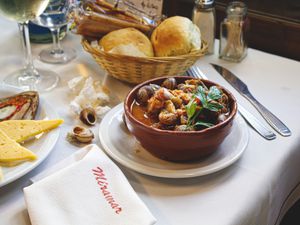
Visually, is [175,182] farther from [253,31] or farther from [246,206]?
[253,31]

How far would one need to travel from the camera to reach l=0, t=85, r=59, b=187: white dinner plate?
61cm

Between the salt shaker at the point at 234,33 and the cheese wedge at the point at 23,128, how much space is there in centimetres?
55

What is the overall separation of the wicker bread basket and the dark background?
57 cm

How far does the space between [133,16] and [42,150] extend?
1.61 feet

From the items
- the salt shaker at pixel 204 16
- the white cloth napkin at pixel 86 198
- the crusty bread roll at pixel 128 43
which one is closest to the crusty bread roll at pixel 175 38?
the crusty bread roll at pixel 128 43

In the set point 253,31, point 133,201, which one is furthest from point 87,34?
point 253,31

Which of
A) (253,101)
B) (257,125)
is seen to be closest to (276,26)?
(253,101)

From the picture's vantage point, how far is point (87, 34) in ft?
3.22

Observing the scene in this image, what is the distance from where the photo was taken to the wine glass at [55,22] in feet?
3.38

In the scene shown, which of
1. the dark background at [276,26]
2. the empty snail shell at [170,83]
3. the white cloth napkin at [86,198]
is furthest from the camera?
the dark background at [276,26]

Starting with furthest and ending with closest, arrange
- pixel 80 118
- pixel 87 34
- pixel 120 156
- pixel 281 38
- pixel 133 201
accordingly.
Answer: pixel 281 38 → pixel 87 34 → pixel 80 118 → pixel 120 156 → pixel 133 201

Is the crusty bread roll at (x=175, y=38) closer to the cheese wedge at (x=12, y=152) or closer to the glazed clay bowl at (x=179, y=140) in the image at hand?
the glazed clay bowl at (x=179, y=140)

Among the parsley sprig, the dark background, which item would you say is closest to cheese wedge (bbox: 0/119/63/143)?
the parsley sprig

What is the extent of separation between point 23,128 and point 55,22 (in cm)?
42
